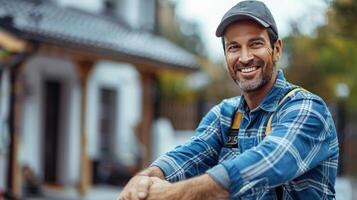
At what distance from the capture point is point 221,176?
1.86 metres

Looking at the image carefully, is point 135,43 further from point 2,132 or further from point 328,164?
point 328,164

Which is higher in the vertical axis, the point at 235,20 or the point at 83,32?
the point at 83,32

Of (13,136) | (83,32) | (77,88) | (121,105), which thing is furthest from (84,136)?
(121,105)

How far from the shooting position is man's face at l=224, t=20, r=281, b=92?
2.12 m

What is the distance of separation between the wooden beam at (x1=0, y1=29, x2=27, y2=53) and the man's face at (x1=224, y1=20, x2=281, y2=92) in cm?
721

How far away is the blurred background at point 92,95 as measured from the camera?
985cm

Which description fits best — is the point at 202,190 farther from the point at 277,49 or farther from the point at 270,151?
the point at 277,49

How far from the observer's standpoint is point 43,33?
10211 millimetres

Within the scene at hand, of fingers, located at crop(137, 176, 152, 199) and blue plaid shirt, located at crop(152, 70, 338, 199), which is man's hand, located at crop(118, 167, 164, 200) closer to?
fingers, located at crop(137, 176, 152, 199)

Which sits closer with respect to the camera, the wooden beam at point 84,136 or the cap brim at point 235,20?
the cap brim at point 235,20

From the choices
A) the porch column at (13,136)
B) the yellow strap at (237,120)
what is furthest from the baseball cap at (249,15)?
the porch column at (13,136)

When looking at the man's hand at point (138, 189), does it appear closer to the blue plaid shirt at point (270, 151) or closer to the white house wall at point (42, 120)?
the blue plaid shirt at point (270, 151)

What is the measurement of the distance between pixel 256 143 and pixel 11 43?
7.54 metres

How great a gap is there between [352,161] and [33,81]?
720 cm
